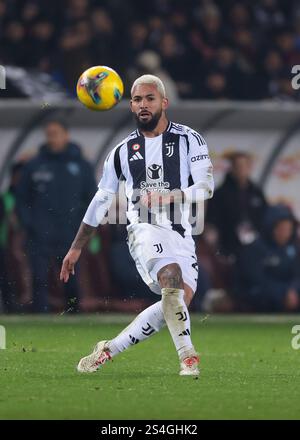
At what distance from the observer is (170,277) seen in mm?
8562

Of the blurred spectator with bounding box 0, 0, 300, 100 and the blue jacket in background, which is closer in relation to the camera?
the blue jacket in background

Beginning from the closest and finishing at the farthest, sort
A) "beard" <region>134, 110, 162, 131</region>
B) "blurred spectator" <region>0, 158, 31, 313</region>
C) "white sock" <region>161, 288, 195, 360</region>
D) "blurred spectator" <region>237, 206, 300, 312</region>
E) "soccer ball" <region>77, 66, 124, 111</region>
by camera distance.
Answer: "white sock" <region>161, 288, 195, 360</region>, "beard" <region>134, 110, 162, 131</region>, "soccer ball" <region>77, 66, 124, 111</region>, "blurred spectator" <region>0, 158, 31, 313</region>, "blurred spectator" <region>237, 206, 300, 312</region>

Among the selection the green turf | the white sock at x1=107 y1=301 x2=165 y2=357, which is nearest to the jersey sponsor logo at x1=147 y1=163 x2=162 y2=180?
the white sock at x1=107 y1=301 x2=165 y2=357

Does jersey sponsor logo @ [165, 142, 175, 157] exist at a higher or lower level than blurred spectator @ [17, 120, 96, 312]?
lower

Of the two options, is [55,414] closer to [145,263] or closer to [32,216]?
[145,263]

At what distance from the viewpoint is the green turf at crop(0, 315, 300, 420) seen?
694 centimetres

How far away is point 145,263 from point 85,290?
7.46m

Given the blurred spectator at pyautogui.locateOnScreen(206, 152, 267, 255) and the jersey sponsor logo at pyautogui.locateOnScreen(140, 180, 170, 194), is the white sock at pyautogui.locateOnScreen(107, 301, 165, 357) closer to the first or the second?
the jersey sponsor logo at pyautogui.locateOnScreen(140, 180, 170, 194)

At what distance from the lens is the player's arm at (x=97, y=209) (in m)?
9.09

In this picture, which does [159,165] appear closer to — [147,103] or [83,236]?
[147,103]

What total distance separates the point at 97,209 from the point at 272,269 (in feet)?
24.8

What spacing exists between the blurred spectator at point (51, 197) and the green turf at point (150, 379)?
4.60ft

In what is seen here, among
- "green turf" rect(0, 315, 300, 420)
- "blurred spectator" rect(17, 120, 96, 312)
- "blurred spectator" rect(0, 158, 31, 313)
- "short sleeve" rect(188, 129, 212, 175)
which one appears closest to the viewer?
"green turf" rect(0, 315, 300, 420)

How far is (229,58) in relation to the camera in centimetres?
1817
